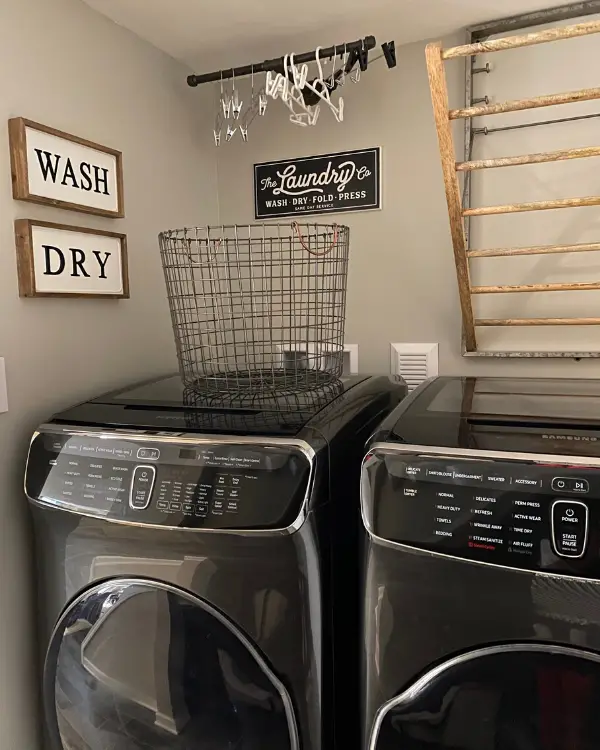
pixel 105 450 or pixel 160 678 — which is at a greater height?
pixel 105 450

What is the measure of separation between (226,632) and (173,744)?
0.81 feet

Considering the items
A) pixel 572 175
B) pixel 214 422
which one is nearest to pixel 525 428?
pixel 214 422

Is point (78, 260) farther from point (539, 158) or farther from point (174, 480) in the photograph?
point (539, 158)

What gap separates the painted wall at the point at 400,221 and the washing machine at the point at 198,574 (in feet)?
2.04

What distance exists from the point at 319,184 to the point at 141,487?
3.71 feet

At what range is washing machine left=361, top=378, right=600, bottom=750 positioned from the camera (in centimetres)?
81

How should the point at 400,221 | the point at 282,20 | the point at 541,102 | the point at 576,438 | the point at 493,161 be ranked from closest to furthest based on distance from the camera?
the point at 576,438 → the point at 541,102 → the point at 493,161 → the point at 282,20 → the point at 400,221

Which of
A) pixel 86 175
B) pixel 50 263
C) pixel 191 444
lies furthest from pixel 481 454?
pixel 86 175

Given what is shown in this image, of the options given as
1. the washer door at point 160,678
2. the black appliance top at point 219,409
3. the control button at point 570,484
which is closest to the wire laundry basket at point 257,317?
the black appliance top at point 219,409

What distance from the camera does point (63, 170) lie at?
1.34m

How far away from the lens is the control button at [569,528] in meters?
0.79

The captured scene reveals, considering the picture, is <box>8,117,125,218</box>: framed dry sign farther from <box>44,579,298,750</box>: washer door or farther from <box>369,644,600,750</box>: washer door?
<box>369,644,600,750</box>: washer door

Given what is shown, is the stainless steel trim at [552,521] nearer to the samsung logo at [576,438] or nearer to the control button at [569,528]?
the control button at [569,528]

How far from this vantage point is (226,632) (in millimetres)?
1020
